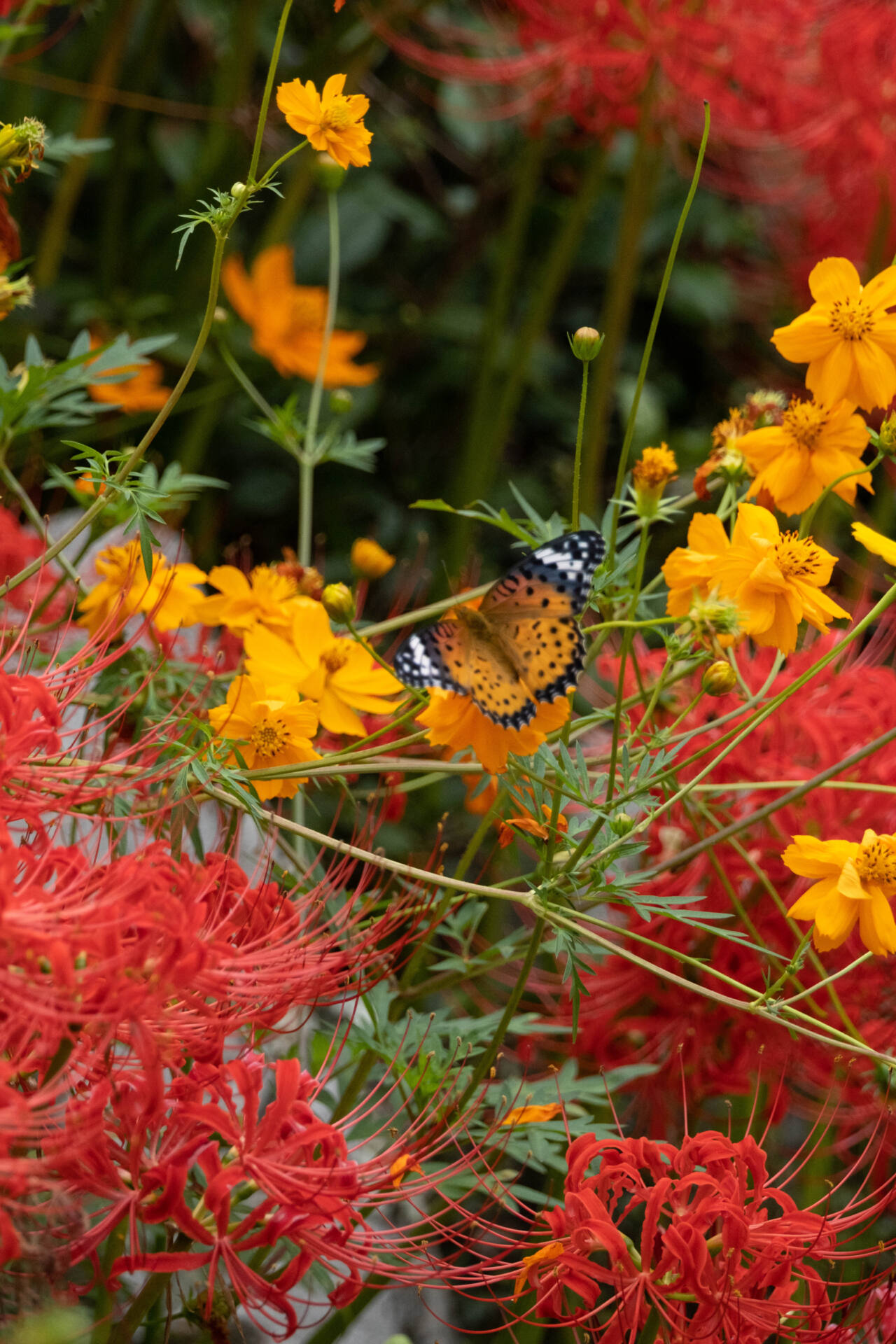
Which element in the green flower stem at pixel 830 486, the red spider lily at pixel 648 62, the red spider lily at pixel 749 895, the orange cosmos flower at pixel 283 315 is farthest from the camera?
the orange cosmos flower at pixel 283 315

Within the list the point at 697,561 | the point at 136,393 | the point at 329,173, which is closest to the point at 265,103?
the point at 697,561

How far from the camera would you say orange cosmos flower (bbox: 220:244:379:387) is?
5.02ft

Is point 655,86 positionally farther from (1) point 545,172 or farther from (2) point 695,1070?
(2) point 695,1070

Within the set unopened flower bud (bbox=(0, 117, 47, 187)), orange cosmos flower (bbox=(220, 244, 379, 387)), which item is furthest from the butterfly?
orange cosmos flower (bbox=(220, 244, 379, 387))

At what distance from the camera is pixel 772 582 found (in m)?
0.59

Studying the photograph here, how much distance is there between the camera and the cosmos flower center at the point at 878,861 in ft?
1.94

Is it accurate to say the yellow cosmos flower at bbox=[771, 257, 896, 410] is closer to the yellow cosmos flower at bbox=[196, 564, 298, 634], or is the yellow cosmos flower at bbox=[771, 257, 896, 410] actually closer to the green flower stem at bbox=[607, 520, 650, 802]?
the green flower stem at bbox=[607, 520, 650, 802]

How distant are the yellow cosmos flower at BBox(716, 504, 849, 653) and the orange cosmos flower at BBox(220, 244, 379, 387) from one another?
3.22 ft

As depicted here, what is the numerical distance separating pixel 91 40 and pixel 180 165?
0.20 m

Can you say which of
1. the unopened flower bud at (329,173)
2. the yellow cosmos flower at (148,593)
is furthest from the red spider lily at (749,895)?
the unopened flower bud at (329,173)

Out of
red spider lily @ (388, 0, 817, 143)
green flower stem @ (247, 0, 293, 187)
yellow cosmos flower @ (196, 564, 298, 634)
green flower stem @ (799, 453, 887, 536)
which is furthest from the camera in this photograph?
red spider lily @ (388, 0, 817, 143)

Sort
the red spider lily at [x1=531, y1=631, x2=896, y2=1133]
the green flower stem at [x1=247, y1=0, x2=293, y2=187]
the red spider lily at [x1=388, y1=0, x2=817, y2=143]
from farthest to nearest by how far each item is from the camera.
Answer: the red spider lily at [x1=388, y1=0, x2=817, y2=143] → the red spider lily at [x1=531, y1=631, x2=896, y2=1133] → the green flower stem at [x1=247, y1=0, x2=293, y2=187]

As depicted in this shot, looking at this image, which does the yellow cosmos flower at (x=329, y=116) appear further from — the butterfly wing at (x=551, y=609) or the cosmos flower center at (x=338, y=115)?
the butterfly wing at (x=551, y=609)

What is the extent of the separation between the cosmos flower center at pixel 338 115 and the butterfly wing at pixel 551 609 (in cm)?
22
